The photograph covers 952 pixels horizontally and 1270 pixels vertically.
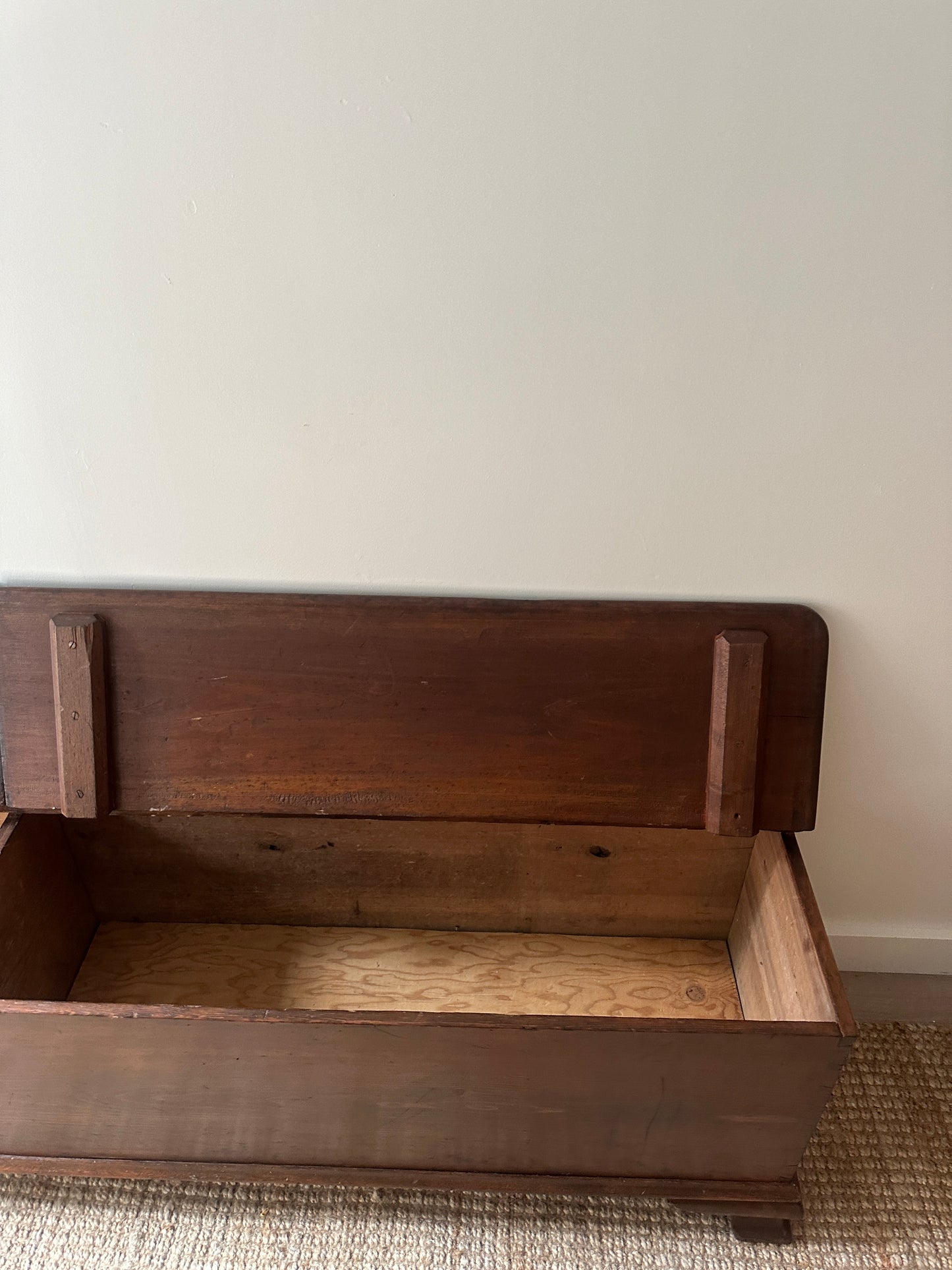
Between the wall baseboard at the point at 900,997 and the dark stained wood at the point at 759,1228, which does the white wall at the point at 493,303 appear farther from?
the dark stained wood at the point at 759,1228

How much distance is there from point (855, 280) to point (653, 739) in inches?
22.1

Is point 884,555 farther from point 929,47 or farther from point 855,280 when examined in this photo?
point 929,47

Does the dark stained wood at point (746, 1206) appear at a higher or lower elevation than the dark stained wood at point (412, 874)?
lower

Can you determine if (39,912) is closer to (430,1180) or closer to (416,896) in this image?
(416,896)

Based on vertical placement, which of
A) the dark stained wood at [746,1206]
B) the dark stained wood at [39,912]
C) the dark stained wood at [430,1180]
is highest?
the dark stained wood at [39,912]

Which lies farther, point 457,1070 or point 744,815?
point 744,815

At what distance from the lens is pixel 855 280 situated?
97 centimetres

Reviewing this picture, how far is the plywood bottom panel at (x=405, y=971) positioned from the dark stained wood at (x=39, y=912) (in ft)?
0.15

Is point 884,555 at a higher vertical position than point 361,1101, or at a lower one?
higher

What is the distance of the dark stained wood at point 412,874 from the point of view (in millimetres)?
1312

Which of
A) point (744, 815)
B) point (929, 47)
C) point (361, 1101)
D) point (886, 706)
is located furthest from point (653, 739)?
point (929, 47)

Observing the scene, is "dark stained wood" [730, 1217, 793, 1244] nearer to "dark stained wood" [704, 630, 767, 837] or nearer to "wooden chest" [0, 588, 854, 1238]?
"wooden chest" [0, 588, 854, 1238]

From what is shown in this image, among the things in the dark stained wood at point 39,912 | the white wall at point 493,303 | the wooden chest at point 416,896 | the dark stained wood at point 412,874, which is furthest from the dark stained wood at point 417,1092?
the white wall at point 493,303

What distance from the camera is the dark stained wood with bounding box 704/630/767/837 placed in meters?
1.09
